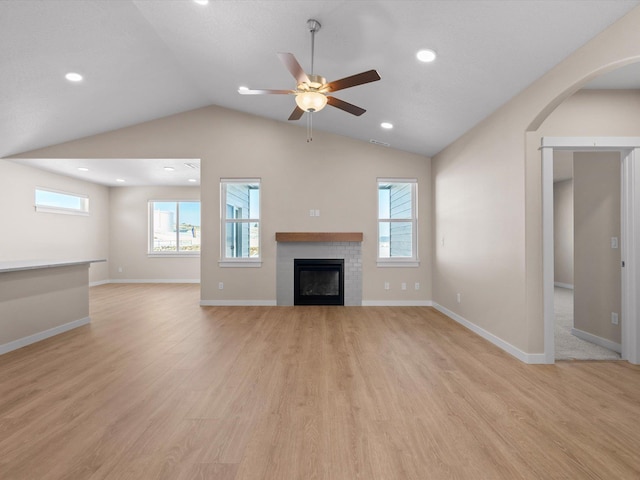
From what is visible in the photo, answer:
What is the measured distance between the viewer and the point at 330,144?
5.62 metres

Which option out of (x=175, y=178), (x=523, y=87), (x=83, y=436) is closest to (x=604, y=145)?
(x=523, y=87)

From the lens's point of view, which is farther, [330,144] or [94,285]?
[94,285]

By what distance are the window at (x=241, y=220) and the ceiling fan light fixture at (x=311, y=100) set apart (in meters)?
3.03

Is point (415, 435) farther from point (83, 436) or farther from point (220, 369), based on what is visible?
point (83, 436)

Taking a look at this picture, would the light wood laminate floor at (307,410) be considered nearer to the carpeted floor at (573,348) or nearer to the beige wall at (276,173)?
the carpeted floor at (573,348)

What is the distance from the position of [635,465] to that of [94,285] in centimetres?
964

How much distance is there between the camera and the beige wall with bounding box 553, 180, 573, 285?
7750mm

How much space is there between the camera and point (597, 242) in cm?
348

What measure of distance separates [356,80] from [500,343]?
300 cm

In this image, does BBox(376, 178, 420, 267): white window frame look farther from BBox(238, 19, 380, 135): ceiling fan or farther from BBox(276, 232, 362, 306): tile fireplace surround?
BBox(238, 19, 380, 135): ceiling fan

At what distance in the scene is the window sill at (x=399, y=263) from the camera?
5590 millimetres

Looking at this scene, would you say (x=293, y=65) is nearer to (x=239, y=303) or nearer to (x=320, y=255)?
(x=320, y=255)

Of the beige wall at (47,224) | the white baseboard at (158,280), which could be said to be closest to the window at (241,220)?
the white baseboard at (158,280)

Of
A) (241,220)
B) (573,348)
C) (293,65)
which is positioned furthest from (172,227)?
(573,348)
